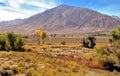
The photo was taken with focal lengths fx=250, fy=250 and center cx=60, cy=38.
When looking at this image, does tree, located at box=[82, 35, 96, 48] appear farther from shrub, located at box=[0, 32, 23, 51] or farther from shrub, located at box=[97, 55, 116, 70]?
shrub, located at box=[97, 55, 116, 70]

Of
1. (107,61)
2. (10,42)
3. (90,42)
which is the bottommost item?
(107,61)

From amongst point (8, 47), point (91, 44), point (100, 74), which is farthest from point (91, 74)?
point (91, 44)

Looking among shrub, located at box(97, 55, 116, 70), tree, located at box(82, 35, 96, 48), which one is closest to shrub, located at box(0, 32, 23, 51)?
shrub, located at box(97, 55, 116, 70)

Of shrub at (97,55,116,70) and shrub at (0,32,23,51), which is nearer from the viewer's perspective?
shrub at (97,55,116,70)

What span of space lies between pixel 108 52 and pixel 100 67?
11.9 ft

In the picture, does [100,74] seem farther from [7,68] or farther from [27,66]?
[7,68]

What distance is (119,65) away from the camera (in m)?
41.0

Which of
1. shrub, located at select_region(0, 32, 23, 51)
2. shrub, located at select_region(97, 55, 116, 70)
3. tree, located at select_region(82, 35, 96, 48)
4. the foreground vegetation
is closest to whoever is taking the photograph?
the foreground vegetation

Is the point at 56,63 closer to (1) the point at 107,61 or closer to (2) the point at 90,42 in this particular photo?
(1) the point at 107,61

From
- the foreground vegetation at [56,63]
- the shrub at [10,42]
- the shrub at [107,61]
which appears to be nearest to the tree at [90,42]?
the foreground vegetation at [56,63]

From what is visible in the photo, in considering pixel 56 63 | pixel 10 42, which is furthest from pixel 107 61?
pixel 10 42

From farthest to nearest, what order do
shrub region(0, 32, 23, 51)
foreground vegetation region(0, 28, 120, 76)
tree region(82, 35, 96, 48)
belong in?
tree region(82, 35, 96, 48)
shrub region(0, 32, 23, 51)
foreground vegetation region(0, 28, 120, 76)

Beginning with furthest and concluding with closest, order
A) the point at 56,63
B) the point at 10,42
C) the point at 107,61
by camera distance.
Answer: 1. the point at 10,42
2. the point at 107,61
3. the point at 56,63

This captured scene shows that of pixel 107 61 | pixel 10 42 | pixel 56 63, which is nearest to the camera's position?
pixel 56 63
